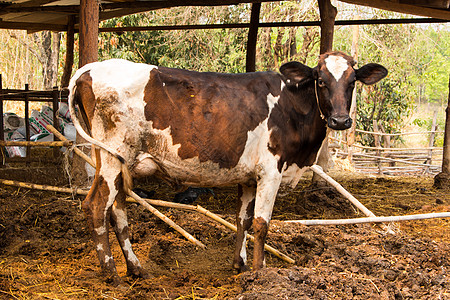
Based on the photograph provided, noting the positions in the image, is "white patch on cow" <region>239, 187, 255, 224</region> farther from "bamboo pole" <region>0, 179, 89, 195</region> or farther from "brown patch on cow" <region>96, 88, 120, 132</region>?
"bamboo pole" <region>0, 179, 89, 195</region>

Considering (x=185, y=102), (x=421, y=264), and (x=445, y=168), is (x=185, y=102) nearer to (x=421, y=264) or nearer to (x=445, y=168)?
(x=421, y=264)

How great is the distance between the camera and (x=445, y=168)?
8.97 m

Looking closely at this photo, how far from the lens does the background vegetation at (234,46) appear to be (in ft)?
53.2

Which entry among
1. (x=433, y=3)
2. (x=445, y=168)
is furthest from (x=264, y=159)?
(x=445, y=168)

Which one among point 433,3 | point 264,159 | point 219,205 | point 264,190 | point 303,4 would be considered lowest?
point 219,205

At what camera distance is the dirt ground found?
12.2ft

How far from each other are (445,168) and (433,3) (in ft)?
12.1

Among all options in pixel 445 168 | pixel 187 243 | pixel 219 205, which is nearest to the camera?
pixel 187 243

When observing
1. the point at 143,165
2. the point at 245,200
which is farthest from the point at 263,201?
the point at 143,165

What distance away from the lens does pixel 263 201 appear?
13.9ft

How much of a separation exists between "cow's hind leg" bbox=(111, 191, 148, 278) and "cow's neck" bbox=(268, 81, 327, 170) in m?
1.38

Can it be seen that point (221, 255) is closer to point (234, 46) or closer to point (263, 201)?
point (263, 201)

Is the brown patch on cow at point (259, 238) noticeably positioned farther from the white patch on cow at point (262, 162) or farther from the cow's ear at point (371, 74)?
the cow's ear at point (371, 74)

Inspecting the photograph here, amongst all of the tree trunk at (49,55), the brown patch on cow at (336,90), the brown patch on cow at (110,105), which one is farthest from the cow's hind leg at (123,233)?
the tree trunk at (49,55)
